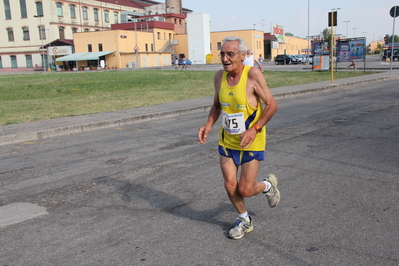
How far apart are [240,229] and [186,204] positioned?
1067 mm

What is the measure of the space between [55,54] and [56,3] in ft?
34.5

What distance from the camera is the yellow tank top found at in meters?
3.70

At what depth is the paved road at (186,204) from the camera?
3576 mm

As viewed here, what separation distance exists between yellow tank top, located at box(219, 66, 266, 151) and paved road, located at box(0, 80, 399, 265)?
91 centimetres

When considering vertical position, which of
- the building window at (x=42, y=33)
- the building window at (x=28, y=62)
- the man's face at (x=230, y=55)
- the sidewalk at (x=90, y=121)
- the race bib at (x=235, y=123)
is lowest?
the sidewalk at (x=90, y=121)

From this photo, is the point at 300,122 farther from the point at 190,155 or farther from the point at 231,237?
the point at 231,237

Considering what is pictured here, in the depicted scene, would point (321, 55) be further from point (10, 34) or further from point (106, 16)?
point (10, 34)

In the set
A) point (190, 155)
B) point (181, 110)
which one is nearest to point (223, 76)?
point (190, 155)

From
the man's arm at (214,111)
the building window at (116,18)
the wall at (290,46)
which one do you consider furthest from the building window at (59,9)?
the man's arm at (214,111)

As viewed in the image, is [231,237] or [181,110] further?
[181,110]

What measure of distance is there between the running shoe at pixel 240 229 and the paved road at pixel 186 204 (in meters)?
0.07

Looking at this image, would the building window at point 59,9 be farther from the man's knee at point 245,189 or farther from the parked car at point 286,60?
the man's knee at point 245,189

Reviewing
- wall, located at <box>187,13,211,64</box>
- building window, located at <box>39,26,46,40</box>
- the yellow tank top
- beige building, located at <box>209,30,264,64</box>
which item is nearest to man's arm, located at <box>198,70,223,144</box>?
the yellow tank top

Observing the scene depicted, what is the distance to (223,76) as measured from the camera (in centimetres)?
387
